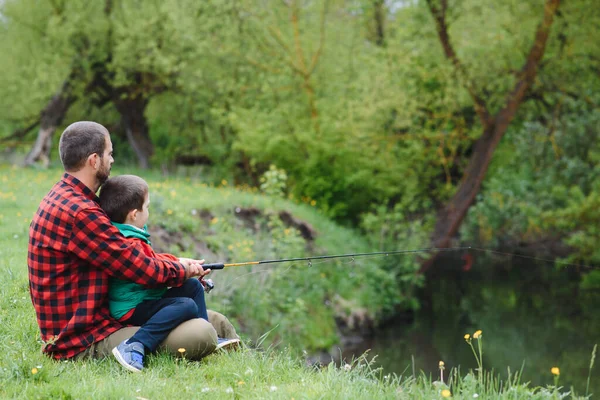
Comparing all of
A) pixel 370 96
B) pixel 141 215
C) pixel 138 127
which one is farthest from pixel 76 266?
pixel 138 127

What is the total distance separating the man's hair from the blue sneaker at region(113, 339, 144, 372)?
1074mm

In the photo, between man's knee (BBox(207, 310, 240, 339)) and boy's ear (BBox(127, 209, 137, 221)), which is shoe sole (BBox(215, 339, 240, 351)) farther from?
boy's ear (BBox(127, 209, 137, 221))

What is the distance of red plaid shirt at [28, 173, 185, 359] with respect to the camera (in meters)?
3.70

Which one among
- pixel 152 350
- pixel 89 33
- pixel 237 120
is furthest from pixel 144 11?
pixel 152 350

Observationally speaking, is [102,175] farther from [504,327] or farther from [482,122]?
[482,122]

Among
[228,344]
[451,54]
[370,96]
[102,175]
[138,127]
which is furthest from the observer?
[138,127]

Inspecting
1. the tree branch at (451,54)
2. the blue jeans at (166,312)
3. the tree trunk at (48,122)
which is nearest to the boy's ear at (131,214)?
the blue jeans at (166,312)

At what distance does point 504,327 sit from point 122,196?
37.9 feet

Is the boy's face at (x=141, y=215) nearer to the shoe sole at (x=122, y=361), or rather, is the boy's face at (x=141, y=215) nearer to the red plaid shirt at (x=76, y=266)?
the red plaid shirt at (x=76, y=266)

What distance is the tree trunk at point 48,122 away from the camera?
68.2ft

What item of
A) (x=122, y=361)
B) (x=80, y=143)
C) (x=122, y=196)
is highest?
(x=80, y=143)

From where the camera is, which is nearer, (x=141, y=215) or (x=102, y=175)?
(x=102, y=175)

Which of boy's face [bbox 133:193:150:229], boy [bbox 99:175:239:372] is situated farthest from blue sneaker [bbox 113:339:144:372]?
boy's face [bbox 133:193:150:229]

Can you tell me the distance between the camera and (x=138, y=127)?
2441cm
